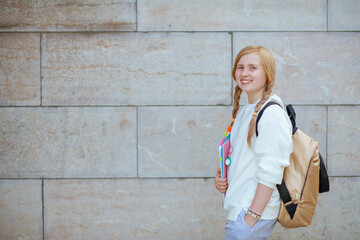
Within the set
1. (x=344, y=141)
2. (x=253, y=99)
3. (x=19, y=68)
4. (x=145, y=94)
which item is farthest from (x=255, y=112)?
(x=19, y=68)

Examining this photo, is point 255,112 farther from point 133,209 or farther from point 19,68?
point 19,68

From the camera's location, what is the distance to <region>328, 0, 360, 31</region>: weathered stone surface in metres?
3.94

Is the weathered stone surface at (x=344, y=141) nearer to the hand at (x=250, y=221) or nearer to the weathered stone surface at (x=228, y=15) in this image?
the weathered stone surface at (x=228, y=15)

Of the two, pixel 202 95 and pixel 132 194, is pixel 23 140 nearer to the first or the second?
pixel 132 194

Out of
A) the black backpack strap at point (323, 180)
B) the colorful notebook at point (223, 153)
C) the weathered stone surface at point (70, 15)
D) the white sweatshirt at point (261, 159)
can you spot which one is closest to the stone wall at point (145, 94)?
the weathered stone surface at point (70, 15)

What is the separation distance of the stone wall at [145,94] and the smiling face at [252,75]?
1533mm

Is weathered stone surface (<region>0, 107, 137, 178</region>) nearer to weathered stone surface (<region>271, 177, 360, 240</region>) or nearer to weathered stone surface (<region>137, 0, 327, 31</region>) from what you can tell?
weathered stone surface (<region>137, 0, 327, 31</region>)

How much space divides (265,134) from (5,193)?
3.14m

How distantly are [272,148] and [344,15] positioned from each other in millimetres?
2581

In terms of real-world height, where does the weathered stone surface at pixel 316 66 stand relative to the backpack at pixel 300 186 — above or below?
above

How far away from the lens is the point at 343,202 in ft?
13.1

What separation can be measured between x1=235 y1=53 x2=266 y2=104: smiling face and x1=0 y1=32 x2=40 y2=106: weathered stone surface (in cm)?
252

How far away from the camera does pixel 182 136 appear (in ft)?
13.0

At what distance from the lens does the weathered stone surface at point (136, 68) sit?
12.9 feet
